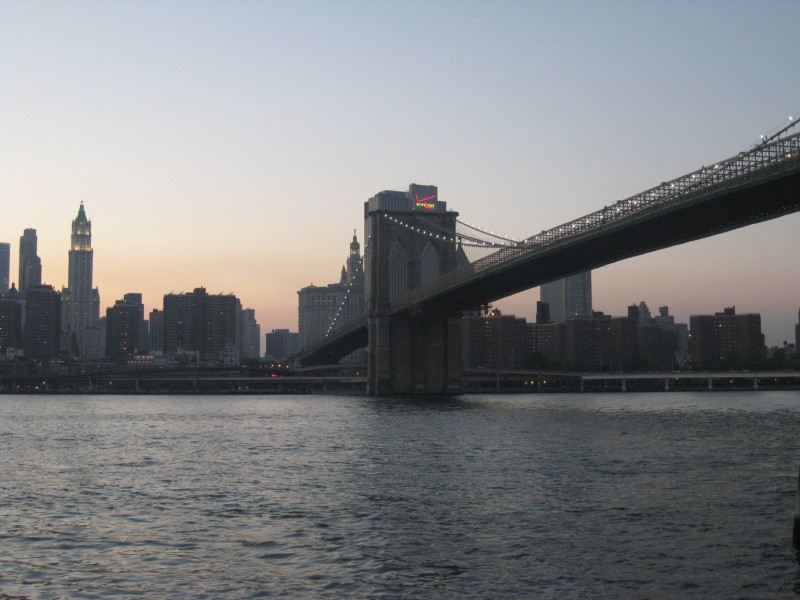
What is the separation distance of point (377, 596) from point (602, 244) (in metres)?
50.3

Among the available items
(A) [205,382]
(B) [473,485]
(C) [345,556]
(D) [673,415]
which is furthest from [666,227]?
(A) [205,382]

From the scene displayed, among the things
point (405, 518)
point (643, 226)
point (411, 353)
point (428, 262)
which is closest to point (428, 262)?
point (428, 262)

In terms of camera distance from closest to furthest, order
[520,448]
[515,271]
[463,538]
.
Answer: [463,538] < [520,448] < [515,271]

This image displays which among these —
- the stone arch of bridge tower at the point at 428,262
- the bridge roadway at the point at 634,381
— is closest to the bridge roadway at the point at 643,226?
the stone arch of bridge tower at the point at 428,262

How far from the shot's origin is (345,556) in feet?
58.2

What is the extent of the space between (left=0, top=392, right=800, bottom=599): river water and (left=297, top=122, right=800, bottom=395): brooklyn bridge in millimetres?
13027

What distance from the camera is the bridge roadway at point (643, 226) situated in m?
46.6

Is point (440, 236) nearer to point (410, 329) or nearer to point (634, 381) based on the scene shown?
point (410, 329)

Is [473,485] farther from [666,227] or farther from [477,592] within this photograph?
[666,227]

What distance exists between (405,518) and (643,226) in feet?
129

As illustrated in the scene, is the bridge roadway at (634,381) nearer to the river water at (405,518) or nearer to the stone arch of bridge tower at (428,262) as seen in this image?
the stone arch of bridge tower at (428,262)

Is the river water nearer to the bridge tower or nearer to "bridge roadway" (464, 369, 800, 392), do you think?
the bridge tower

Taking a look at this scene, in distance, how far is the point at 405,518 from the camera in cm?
2158

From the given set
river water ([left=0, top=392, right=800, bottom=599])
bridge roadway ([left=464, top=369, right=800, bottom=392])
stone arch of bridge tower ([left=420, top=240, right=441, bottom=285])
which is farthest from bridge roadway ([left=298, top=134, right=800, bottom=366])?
bridge roadway ([left=464, top=369, right=800, bottom=392])
